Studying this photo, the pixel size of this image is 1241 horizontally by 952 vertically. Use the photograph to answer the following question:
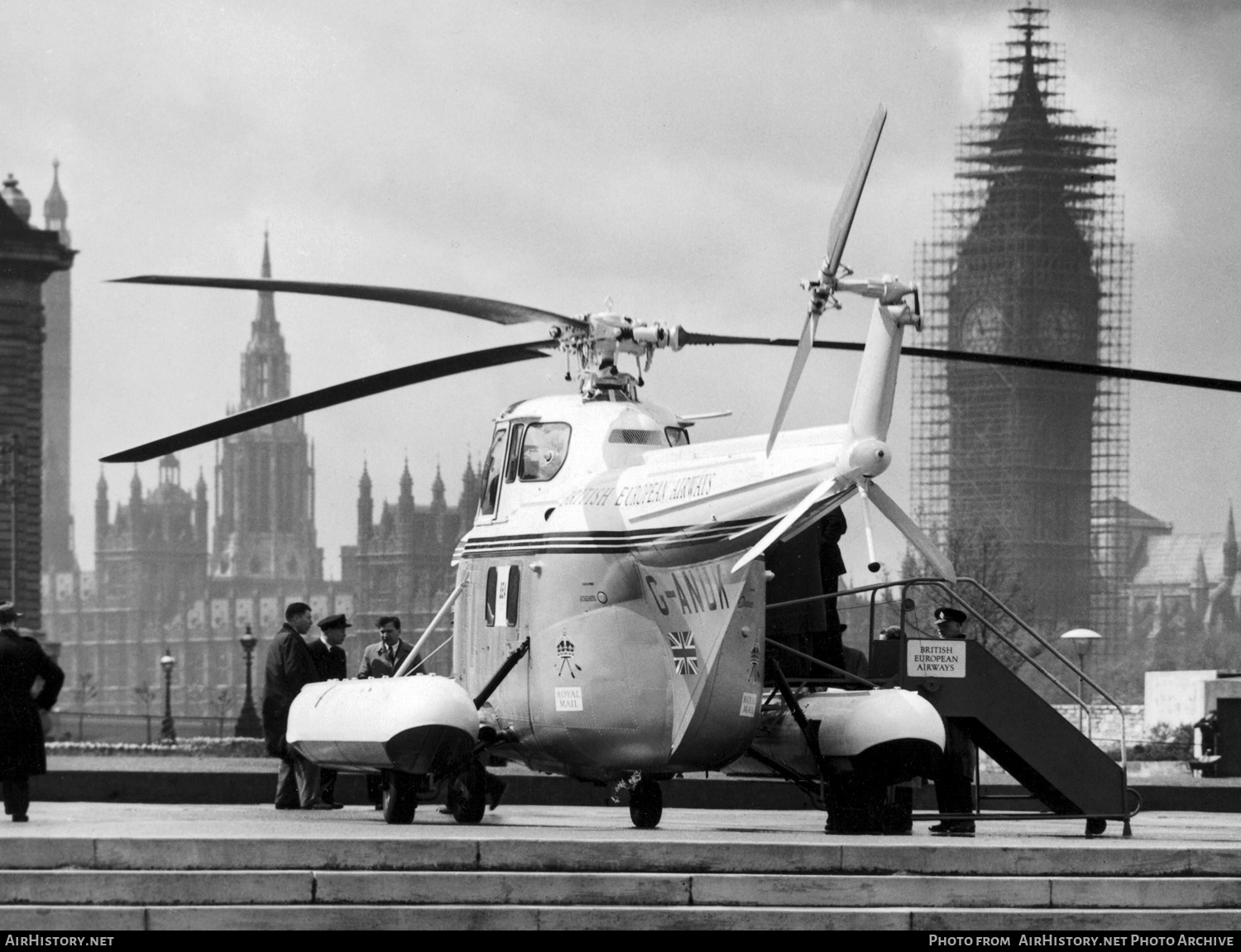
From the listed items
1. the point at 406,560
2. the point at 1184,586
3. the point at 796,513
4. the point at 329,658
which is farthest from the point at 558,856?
the point at 406,560

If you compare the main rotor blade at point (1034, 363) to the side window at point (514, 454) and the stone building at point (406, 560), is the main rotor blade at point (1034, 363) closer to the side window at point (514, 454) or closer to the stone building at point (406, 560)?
the side window at point (514, 454)

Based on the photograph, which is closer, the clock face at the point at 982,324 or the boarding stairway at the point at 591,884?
the boarding stairway at the point at 591,884

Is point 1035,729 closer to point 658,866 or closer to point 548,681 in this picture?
point 548,681

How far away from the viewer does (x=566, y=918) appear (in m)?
13.8

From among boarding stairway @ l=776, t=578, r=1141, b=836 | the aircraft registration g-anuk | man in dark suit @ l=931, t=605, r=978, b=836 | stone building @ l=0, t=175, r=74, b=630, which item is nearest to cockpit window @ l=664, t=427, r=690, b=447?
the aircraft registration g-anuk

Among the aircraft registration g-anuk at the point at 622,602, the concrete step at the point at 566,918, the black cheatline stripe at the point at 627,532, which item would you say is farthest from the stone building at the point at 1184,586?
the concrete step at the point at 566,918

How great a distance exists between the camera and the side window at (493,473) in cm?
1988

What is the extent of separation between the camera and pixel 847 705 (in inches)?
696

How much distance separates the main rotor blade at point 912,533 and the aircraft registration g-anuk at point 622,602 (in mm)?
27

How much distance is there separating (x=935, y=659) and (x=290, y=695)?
5.92 m

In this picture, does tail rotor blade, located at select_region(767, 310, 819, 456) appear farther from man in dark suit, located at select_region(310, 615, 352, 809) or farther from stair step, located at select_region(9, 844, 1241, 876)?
man in dark suit, located at select_region(310, 615, 352, 809)

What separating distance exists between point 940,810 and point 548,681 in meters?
3.48

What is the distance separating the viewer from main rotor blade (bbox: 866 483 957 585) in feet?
50.9

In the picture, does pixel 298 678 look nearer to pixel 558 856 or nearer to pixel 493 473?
pixel 493 473
